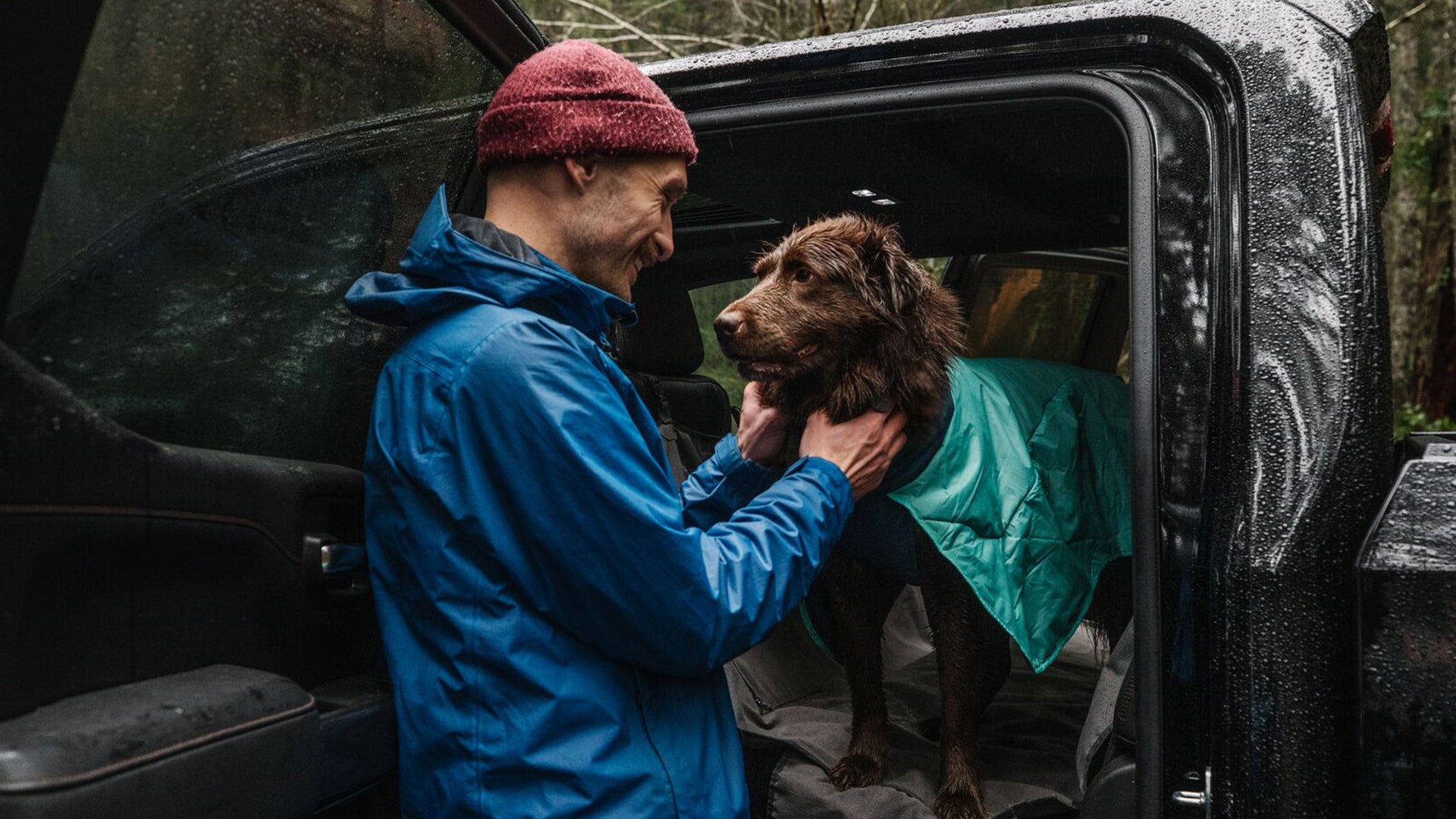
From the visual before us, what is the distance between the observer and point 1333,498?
4.50ft

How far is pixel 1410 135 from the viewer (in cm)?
1087

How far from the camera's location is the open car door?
107 cm

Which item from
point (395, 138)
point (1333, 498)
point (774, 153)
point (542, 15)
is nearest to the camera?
point (1333, 498)

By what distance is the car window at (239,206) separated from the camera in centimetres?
115

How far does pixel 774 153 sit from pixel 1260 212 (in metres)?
1.42

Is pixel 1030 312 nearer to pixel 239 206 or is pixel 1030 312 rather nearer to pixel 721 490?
pixel 721 490

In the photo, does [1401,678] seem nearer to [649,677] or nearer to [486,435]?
[649,677]

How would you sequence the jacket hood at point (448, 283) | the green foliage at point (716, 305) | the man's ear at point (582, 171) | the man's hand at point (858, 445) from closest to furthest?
the jacket hood at point (448, 283) < the man's ear at point (582, 171) < the man's hand at point (858, 445) < the green foliage at point (716, 305)

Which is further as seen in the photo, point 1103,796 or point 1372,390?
point 1103,796

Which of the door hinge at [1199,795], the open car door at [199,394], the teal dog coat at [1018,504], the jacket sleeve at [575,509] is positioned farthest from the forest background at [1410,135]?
the door hinge at [1199,795]

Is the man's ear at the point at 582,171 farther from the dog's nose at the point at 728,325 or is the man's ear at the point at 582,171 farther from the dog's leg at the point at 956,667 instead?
the dog's leg at the point at 956,667

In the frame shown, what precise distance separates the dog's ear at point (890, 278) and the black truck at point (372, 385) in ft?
2.50

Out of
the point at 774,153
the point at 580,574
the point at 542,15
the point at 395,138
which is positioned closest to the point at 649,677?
the point at 580,574

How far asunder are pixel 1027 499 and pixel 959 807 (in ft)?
2.61
